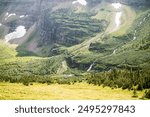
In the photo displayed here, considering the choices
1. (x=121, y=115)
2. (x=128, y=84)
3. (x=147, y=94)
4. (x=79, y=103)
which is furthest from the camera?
(x=128, y=84)

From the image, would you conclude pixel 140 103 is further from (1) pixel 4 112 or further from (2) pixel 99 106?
(1) pixel 4 112

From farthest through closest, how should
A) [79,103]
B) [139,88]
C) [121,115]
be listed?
1. [139,88]
2. [79,103]
3. [121,115]

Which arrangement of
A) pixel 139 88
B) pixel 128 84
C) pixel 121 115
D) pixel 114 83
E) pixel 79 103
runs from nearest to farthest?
pixel 121 115 → pixel 79 103 → pixel 139 88 → pixel 128 84 → pixel 114 83

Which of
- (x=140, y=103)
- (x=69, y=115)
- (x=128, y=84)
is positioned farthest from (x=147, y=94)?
(x=69, y=115)

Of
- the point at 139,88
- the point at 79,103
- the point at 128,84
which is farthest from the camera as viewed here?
the point at 128,84

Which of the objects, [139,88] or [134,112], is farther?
[139,88]

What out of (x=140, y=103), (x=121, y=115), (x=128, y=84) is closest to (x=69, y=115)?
(x=121, y=115)

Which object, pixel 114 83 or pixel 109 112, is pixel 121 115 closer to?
pixel 109 112

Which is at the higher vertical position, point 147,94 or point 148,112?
point 148,112

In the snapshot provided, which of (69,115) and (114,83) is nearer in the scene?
(69,115)
